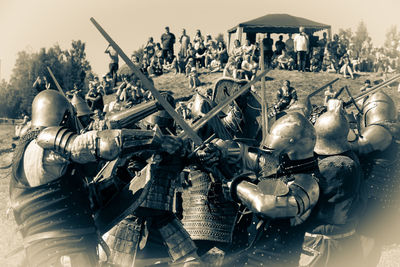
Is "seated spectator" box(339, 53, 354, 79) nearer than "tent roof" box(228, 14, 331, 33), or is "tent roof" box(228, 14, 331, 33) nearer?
"tent roof" box(228, 14, 331, 33)

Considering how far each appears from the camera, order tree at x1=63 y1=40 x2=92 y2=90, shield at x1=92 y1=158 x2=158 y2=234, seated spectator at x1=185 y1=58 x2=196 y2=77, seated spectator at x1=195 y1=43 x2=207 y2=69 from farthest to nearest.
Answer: seated spectator at x1=185 y1=58 x2=196 y2=77
seated spectator at x1=195 y1=43 x2=207 y2=69
tree at x1=63 y1=40 x2=92 y2=90
shield at x1=92 y1=158 x2=158 y2=234

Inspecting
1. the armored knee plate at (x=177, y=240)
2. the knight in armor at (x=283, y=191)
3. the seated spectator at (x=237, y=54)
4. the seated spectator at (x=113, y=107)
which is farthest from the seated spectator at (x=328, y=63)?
the knight in armor at (x=283, y=191)

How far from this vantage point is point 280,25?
1559 centimetres

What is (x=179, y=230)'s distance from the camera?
12.0 feet

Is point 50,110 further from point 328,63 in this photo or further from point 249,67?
point 328,63

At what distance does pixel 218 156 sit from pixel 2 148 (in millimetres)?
13910

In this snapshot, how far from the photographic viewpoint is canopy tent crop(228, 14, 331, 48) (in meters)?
15.8

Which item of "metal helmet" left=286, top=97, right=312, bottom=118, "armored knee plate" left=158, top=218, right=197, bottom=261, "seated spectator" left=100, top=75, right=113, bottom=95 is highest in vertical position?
"metal helmet" left=286, top=97, right=312, bottom=118

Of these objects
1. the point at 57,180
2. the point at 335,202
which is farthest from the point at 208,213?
the point at 57,180

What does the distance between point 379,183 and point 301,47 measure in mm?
11067

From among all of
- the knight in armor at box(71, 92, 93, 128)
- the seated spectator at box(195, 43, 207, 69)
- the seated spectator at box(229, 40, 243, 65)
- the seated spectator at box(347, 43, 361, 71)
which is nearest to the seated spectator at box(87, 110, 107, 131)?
the knight in armor at box(71, 92, 93, 128)

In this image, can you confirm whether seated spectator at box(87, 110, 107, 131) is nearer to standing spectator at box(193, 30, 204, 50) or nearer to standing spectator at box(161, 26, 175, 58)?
standing spectator at box(161, 26, 175, 58)

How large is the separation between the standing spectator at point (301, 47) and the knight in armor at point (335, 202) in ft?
37.1

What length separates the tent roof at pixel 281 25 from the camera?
1576cm
